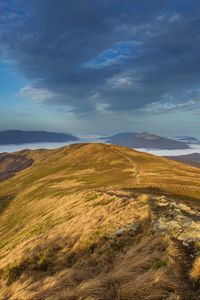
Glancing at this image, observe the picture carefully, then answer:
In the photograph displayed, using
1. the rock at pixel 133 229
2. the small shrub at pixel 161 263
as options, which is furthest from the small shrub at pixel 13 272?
the small shrub at pixel 161 263

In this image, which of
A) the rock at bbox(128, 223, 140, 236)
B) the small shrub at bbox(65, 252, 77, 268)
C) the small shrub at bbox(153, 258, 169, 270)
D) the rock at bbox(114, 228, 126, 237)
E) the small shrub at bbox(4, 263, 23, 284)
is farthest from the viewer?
the rock at bbox(114, 228, 126, 237)

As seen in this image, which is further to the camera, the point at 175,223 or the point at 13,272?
the point at 13,272

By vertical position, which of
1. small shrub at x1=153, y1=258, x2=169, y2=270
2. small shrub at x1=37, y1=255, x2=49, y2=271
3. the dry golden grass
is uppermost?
the dry golden grass

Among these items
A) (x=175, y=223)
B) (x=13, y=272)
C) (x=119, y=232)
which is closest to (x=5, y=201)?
(x=13, y=272)

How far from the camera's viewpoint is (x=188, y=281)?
532 inches

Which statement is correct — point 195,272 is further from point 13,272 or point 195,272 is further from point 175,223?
point 13,272

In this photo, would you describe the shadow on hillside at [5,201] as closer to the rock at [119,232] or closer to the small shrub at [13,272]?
the small shrub at [13,272]

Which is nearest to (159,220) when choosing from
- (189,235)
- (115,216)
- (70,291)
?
(189,235)

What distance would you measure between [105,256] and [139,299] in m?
7.69

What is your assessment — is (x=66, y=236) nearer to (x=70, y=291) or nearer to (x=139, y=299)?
(x=70, y=291)

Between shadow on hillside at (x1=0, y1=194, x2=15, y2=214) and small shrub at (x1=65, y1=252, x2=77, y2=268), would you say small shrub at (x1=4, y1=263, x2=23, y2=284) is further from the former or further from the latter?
shadow on hillside at (x1=0, y1=194, x2=15, y2=214)

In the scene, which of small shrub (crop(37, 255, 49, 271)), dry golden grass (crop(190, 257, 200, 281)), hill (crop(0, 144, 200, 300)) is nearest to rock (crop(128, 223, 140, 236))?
hill (crop(0, 144, 200, 300))

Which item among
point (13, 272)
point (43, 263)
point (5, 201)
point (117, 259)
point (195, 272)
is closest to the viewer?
point (195, 272)

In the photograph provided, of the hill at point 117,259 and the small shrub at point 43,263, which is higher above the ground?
the hill at point 117,259
